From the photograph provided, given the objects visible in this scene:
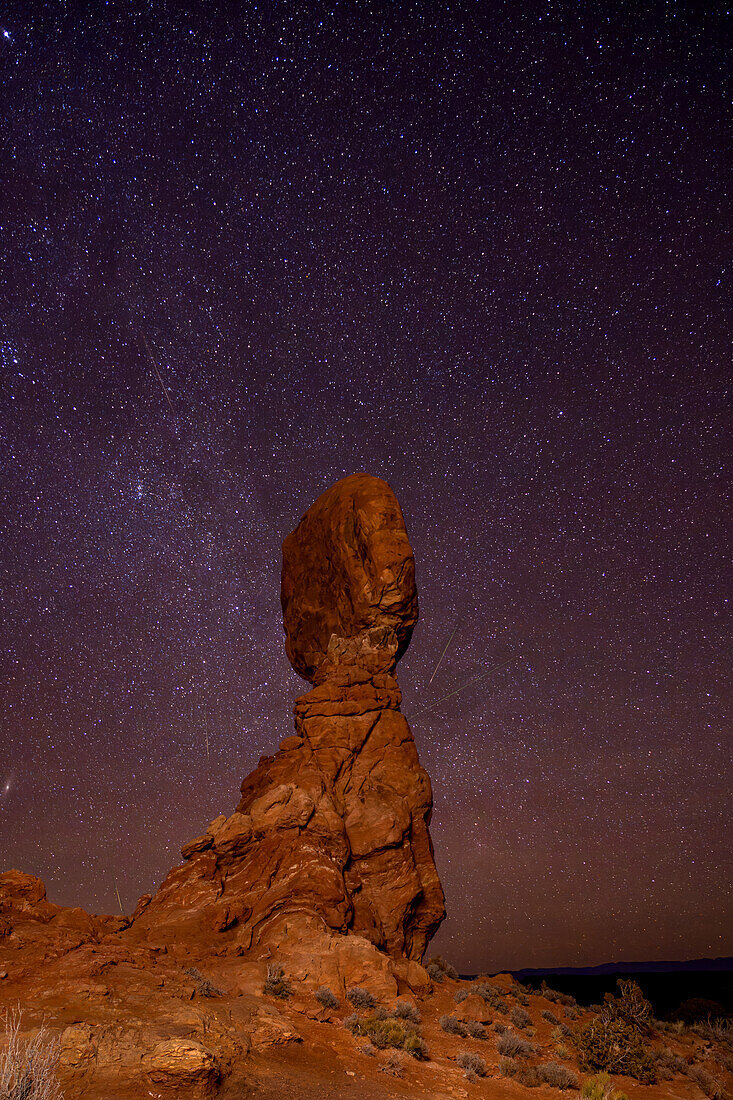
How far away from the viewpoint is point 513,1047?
12.6 meters

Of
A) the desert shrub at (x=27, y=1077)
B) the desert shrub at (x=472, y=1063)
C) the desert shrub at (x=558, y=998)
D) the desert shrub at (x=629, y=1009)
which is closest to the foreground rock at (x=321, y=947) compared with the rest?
the desert shrub at (x=472, y=1063)

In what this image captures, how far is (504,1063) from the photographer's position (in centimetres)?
1146

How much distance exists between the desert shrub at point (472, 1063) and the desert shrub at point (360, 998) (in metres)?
2.43

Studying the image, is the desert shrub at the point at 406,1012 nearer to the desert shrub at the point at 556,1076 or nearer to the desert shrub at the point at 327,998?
the desert shrub at the point at 327,998

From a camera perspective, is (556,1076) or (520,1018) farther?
(520,1018)

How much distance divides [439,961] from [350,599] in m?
14.0

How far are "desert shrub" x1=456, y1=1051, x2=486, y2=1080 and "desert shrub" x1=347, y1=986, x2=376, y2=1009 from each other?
2435 millimetres

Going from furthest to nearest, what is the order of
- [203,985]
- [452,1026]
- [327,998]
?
[452,1026]
[327,998]
[203,985]

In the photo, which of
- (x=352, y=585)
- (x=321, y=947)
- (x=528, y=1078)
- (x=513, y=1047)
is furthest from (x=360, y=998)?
(x=352, y=585)

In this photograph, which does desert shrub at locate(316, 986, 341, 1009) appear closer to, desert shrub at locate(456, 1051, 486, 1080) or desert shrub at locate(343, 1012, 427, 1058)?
desert shrub at locate(343, 1012, 427, 1058)

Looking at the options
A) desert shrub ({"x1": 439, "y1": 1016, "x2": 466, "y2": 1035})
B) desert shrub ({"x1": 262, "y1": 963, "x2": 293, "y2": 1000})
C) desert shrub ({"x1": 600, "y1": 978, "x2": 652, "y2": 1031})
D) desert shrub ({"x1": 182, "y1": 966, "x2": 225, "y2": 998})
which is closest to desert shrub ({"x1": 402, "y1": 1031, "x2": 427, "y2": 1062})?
desert shrub ({"x1": 439, "y1": 1016, "x2": 466, "y2": 1035})

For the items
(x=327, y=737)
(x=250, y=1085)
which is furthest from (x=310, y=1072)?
(x=327, y=737)

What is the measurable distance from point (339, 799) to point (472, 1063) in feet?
27.4

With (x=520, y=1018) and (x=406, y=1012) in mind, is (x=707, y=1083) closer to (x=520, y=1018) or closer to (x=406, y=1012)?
(x=520, y=1018)
